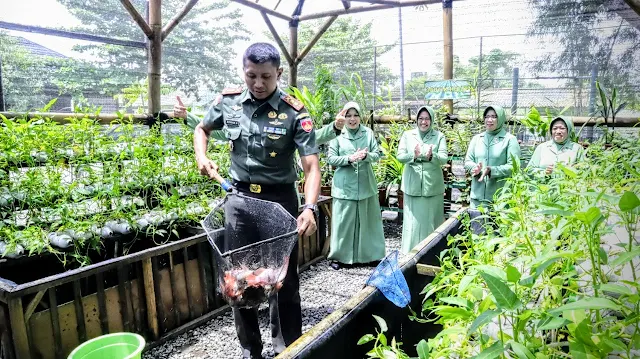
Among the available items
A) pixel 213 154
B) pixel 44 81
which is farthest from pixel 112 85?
pixel 213 154

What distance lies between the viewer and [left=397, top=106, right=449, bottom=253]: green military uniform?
394 centimetres

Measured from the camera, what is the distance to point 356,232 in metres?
4.05

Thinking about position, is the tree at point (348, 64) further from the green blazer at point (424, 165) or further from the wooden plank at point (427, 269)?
the wooden plank at point (427, 269)

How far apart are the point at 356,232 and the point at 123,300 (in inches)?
86.7

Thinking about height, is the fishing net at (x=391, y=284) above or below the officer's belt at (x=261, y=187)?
below

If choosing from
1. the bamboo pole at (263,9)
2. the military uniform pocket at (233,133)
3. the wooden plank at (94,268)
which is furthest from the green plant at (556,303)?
the bamboo pole at (263,9)

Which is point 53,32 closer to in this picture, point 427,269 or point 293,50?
point 293,50

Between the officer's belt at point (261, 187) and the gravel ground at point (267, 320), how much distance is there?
1001 millimetres

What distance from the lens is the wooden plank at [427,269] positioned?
5.93ft

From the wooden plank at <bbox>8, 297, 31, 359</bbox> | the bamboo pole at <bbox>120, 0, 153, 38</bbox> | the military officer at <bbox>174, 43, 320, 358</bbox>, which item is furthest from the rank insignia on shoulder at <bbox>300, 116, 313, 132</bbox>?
the bamboo pole at <bbox>120, 0, 153, 38</bbox>

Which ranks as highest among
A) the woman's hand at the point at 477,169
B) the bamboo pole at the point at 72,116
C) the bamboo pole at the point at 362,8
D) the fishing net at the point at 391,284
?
the bamboo pole at the point at 362,8

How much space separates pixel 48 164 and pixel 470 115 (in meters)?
4.53

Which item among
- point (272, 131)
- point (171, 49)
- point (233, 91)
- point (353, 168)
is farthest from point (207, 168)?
point (171, 49)

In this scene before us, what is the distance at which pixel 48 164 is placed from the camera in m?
2.60
